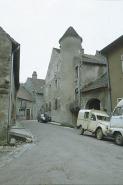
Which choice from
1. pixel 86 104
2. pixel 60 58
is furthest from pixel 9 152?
pixel 60 58

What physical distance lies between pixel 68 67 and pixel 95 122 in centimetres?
1458

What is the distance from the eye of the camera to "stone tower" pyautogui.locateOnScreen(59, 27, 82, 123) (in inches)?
978

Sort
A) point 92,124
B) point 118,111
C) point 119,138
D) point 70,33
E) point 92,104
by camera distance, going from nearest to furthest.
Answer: point 119,138, point 118,111, point 92,124, point 92,104, point 70,33

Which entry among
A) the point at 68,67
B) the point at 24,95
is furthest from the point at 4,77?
the point at 24,95

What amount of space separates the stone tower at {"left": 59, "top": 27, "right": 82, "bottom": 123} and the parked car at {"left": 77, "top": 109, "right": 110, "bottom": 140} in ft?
34.9

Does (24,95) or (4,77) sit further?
(24,95)

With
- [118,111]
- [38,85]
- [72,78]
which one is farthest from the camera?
[38,85]

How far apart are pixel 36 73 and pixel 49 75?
612 inches

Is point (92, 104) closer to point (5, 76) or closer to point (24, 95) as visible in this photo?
point (5, 76)

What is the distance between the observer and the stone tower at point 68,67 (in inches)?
978

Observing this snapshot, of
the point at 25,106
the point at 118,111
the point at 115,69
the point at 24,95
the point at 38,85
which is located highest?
the point at 38,85

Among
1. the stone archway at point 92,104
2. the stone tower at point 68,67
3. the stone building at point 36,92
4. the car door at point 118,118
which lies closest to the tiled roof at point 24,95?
the stone building at point 36,92

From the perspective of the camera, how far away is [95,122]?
1212 cm

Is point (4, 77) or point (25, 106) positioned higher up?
point (4, 77)
